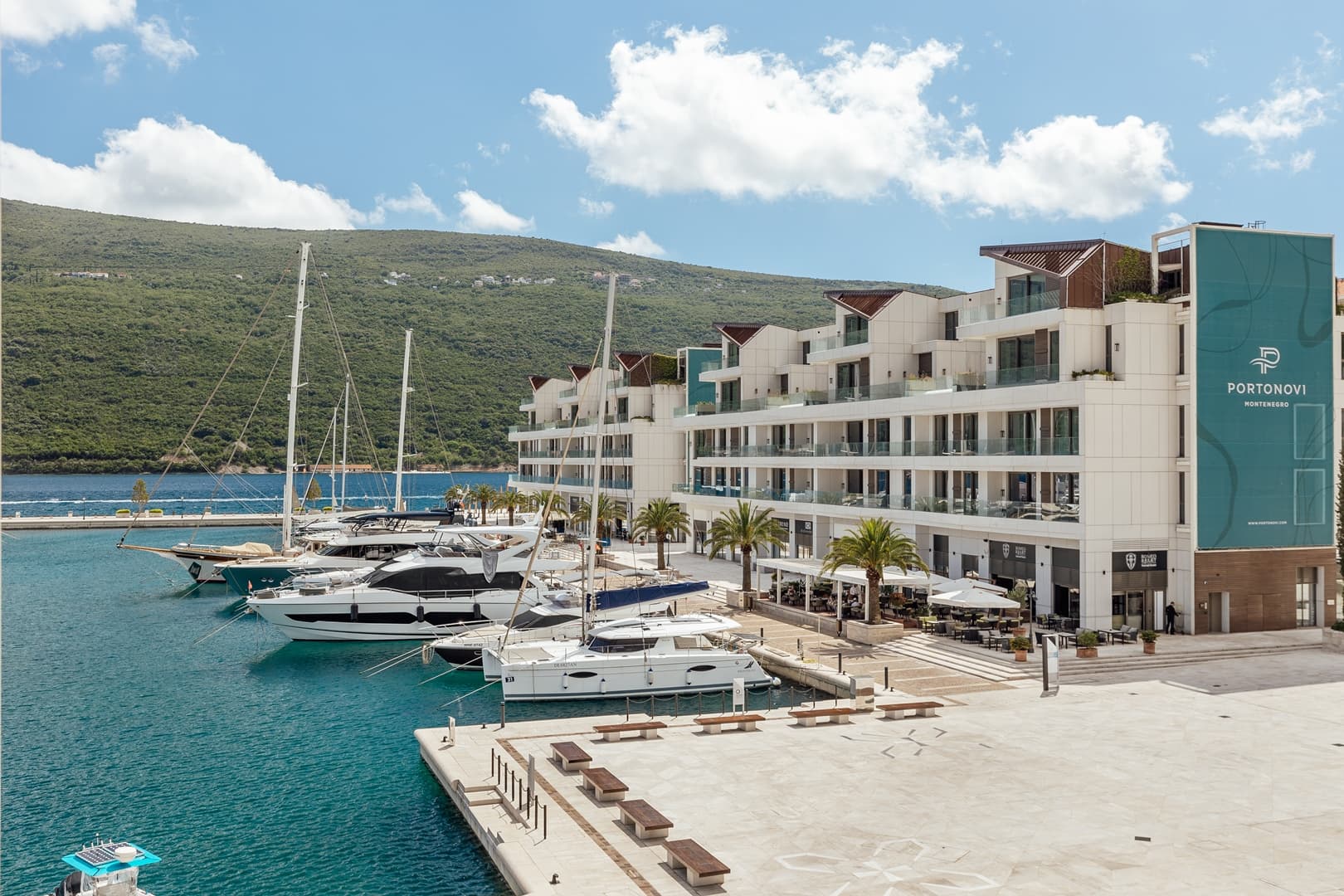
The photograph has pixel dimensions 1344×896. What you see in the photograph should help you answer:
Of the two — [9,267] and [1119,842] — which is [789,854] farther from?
[9,267]

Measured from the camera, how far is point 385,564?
48.6 meters

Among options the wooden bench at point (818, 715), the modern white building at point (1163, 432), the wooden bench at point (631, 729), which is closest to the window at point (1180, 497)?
the modern white building at point (1163, 432)

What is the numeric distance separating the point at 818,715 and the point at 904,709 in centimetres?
238

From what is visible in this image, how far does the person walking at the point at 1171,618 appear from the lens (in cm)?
3822

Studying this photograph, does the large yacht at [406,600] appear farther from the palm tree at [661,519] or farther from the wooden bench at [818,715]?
the wooden bench at [818,715]

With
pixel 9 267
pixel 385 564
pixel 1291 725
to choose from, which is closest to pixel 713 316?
pixel 9 267

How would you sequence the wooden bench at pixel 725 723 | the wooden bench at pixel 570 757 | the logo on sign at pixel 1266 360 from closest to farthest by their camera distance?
1. the wooden bench at pixel 570 757
2. the wooden bench at pixel 725 723
3. the logo on sign at pixel 1266 360

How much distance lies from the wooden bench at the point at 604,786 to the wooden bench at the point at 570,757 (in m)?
1.25

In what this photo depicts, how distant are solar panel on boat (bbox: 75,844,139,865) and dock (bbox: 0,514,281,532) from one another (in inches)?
3744

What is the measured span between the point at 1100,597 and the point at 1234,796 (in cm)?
1706

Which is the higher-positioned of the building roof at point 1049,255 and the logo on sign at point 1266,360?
the building roof at point 1049,255

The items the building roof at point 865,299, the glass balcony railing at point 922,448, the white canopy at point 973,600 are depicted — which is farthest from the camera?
the building roof at point 865,299

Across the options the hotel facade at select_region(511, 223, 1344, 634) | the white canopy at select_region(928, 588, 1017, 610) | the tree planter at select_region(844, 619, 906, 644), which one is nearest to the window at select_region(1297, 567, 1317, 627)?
the hotel facade at select_region(511, 223, 1344, 634)

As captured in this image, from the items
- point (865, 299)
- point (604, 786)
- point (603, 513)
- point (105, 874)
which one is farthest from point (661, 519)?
point (105, 874)
